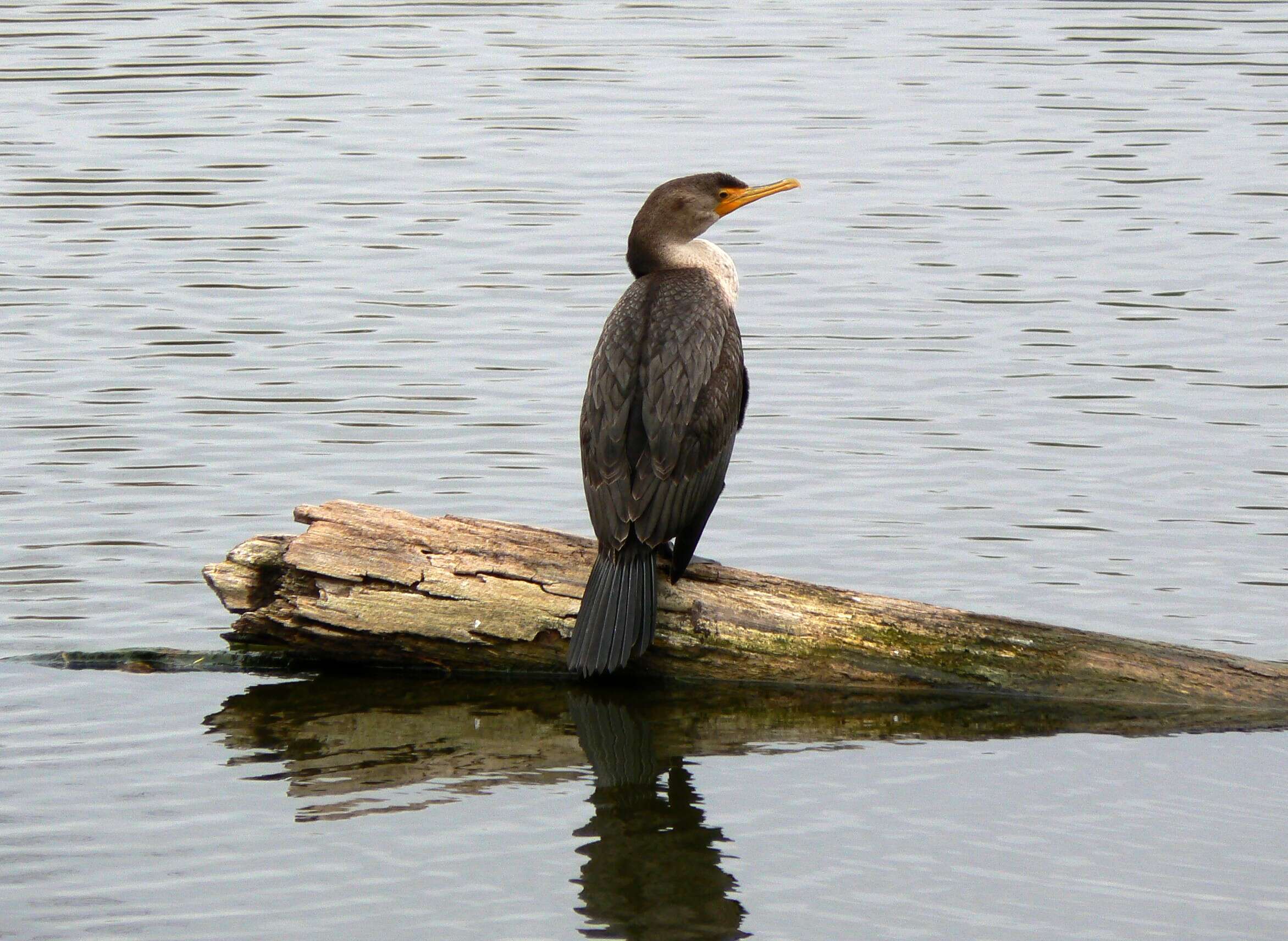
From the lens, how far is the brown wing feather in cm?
658

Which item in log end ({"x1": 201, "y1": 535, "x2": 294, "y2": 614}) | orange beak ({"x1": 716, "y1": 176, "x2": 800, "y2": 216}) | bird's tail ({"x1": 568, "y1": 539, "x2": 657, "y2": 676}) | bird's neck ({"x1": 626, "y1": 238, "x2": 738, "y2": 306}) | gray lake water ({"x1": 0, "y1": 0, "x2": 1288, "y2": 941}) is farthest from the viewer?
orange beak ({"x1": 716, "y1": 176, "x2": 800, "y2": 216})

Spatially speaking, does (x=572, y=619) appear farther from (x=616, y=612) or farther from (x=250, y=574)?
(x=250, y=574)

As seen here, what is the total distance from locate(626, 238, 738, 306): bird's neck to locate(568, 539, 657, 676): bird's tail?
4.47 ft

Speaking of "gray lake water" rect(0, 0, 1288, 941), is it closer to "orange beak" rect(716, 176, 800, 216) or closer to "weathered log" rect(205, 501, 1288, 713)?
"weathered log" rect(205, 501, 1288, 713)

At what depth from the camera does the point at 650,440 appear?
6.67 m

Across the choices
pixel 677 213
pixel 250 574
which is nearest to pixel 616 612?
pixel 250 574

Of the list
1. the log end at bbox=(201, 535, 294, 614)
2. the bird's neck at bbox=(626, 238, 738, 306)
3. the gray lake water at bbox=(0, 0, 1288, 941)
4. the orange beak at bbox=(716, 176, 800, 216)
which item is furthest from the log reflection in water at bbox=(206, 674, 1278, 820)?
the orange beak at bbox=(716, 176, 800, 216)

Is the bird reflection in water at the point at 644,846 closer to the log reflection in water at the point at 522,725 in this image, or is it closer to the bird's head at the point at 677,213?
the log reflection in water at the point at 522,725

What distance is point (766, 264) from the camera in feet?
42.6

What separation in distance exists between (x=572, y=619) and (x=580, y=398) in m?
3.74

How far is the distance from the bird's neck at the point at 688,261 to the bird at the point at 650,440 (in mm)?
80

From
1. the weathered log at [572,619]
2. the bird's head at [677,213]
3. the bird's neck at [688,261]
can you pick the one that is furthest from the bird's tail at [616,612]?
the bird's head at [677,213]

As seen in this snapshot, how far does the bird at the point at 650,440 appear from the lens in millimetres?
6449

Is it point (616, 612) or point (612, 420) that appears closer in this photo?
point (616, 612)
